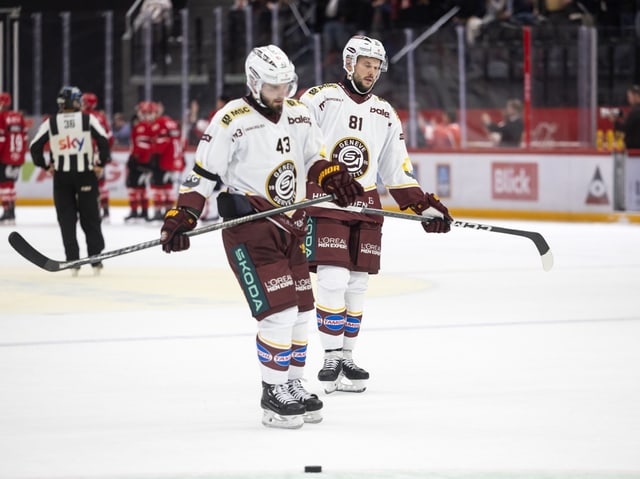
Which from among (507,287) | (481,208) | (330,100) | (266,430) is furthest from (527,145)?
(266,430)

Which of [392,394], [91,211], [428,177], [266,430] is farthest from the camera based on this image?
[428,177]

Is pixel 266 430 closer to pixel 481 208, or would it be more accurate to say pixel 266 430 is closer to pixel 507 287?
pixel 507 287

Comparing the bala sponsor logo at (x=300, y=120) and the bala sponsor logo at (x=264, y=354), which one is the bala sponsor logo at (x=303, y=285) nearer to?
the bala sponsor logo at (x=264, y=354)

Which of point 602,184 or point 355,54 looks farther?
point 602,184

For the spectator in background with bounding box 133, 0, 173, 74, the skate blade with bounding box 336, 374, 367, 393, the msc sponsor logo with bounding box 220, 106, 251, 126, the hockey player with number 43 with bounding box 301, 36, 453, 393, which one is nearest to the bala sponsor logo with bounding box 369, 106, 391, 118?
the hockey player with number 43 with bounding box 301, 36, 453, 393

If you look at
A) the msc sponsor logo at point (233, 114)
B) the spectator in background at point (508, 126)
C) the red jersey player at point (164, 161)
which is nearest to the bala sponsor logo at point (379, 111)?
the msc sponsor logo at point (233, 114)

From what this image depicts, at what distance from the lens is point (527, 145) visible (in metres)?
14.6

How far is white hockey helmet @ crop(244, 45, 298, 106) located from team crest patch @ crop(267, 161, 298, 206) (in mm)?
248

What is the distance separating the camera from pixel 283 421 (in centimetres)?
469

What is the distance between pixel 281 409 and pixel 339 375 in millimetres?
839

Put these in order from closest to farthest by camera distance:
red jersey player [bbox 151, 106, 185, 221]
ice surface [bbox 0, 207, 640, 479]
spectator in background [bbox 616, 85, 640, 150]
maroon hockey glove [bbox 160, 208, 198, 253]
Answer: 1. ice surface [bbox 0, 207, 640, 479]
2. maroon hockey glove [bbox 160, 208, 198, 253]
3. spectator in background [bbox 616, 85, 640, 150]
4. red jersey player [bbox 151, 106, 185, 221]

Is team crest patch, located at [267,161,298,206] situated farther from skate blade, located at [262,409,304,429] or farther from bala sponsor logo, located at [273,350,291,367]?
skate blade, located at [262,409,304,429]

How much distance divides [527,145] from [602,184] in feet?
3.08

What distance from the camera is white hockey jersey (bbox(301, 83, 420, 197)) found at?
5508mm
